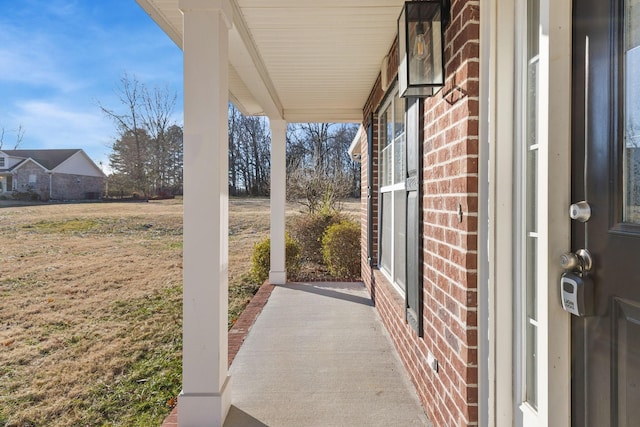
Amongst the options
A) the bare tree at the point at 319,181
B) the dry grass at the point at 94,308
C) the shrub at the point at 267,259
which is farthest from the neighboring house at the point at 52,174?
the shrub at the point at 267,259

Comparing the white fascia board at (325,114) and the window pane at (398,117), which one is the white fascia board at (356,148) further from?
the window pane at (398,117)

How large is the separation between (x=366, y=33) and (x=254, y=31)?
37.2 inches

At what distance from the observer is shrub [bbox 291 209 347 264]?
318 inches

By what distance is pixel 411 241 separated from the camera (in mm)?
2604

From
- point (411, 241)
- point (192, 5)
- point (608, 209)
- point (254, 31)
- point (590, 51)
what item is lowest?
point (411, 241)

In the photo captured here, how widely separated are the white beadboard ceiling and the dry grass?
3042 mm

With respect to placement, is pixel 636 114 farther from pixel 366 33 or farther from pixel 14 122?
pixel 14 122

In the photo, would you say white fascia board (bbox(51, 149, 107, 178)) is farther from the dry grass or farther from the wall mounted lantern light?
the wall mounted lantern light

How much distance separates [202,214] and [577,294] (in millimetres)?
1882

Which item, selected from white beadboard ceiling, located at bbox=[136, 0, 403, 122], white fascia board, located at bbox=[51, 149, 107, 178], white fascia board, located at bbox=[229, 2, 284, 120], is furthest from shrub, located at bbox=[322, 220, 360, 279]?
white fascia board, located at bbox=[51, 149, 107, 178]

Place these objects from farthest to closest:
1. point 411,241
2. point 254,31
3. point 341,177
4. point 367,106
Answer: point 341,177
point 367,106
point 254,31
point 411,241

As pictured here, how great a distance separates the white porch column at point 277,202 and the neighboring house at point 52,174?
5.82 meters

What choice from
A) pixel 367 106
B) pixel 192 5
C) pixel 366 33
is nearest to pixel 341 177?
pixel 367 106

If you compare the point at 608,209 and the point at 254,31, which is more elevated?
the point at 254,31
